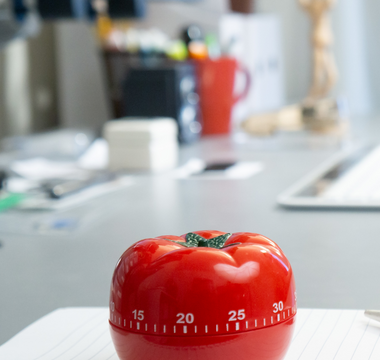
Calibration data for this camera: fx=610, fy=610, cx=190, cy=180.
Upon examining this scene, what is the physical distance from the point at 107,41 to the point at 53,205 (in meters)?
0.96

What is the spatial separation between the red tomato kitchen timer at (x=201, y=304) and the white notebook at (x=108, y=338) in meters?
0.04

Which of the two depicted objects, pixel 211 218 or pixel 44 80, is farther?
pixel 44 80

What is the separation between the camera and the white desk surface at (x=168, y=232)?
1.52 ft

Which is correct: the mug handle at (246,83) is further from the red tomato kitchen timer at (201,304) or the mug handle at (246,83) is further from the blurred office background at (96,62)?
the red tomato kitchen timer at (201,304)

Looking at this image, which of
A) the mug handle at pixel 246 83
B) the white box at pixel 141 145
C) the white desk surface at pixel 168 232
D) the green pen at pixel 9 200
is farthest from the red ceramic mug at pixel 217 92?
the green pen at pixel 9 200

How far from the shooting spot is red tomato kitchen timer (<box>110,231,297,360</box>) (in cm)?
28

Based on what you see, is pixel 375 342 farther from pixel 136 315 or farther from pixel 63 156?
pixel 63 156

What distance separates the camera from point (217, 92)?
1.60 metres

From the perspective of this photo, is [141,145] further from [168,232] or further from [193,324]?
[193,324]

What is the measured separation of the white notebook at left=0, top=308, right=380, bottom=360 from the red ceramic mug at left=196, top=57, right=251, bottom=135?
1.24 m

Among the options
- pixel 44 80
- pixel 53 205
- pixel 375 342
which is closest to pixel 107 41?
pixel 44 80

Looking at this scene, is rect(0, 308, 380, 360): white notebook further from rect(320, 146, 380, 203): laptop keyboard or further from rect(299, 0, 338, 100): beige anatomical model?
rect(299, 0, 338, 100): beige anatomical model

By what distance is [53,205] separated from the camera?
822 mm

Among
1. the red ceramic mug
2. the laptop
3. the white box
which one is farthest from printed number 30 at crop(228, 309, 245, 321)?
the red ceramic mug
